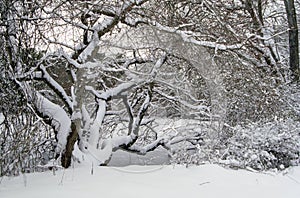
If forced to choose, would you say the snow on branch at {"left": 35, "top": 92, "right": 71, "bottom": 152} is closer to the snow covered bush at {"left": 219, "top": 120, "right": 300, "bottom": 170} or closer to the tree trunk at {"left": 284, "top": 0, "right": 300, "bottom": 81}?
the snow covered bush at {"left": 219, "top": 120, "right": 300, "bottom": 170}

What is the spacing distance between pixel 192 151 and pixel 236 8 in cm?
318

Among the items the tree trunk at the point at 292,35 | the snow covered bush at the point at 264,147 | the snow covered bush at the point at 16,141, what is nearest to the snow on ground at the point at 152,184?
the snow covered bush at the point at 16,141

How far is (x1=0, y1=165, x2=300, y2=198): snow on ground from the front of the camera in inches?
146

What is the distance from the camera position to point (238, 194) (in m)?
4.10

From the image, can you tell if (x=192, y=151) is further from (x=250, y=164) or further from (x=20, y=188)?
(x=20, y=188)

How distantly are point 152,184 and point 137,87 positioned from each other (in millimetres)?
2864

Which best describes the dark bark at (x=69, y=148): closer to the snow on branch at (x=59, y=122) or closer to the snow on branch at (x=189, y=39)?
the snow on branch at (x=59, y=122)

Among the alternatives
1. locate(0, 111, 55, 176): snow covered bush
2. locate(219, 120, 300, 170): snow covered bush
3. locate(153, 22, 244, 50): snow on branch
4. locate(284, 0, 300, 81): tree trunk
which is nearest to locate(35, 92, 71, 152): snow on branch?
locate(0, 111, 55, 176): snow covered bush

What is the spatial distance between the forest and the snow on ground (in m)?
0.41

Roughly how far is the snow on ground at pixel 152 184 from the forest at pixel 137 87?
16.0 inches

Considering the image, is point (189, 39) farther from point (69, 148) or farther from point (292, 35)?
point (292, 35)

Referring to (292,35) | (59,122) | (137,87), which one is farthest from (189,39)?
(292,35)

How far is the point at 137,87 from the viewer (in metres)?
6.79

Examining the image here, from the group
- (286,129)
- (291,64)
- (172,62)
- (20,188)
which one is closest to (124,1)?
(172,62)
